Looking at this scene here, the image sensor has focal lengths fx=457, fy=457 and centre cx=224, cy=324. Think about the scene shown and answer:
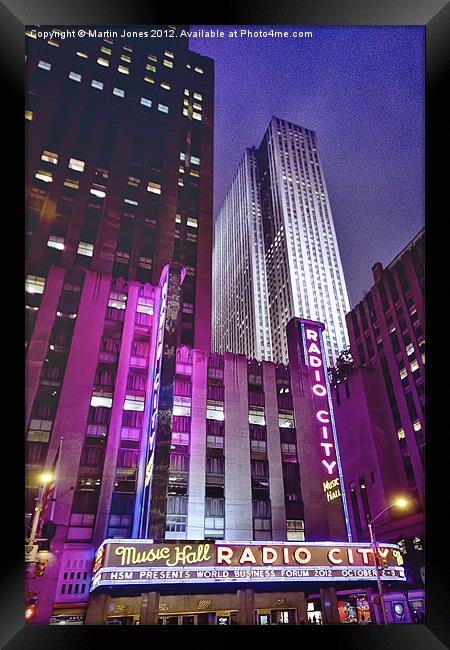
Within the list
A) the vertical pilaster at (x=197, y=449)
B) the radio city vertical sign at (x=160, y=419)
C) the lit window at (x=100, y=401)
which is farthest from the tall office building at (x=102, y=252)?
the vertical pilaster at (x=197, y=449)

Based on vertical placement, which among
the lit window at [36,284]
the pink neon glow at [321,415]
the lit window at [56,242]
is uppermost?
the lit window at [56,242]

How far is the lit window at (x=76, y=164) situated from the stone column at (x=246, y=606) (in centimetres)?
3158

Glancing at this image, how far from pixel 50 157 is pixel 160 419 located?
2520cm

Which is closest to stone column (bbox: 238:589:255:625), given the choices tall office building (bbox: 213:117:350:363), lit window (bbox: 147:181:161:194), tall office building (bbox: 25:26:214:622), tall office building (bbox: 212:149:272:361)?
tall office building (bbox: 25:26:214:622)

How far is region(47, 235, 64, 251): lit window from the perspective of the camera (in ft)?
105

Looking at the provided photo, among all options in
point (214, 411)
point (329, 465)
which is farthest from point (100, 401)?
point (329, 465)

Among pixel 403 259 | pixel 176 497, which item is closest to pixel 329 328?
pixel 403 259

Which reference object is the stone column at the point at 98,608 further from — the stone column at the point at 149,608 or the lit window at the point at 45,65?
the lit window at the point at 45,65

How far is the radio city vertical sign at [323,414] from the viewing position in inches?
988

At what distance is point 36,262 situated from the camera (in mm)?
29812

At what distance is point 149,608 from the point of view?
17188mm
